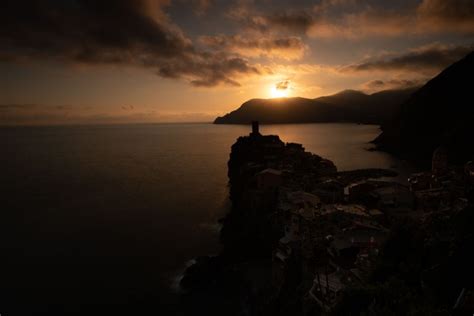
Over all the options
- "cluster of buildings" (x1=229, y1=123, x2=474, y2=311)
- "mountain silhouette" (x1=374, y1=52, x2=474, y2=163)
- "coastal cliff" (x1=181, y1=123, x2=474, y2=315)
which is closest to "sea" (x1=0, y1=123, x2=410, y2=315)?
"coastal cliff" (x1=181, y1=123, x2=474, y2=315)

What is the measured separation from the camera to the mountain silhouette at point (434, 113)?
91500 millimetres

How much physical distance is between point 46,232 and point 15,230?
17.5 feet

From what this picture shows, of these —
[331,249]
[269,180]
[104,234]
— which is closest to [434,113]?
[269,180]

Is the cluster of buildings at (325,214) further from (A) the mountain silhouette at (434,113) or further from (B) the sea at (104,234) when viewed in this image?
(A) the mountain silhouette at (434,113)

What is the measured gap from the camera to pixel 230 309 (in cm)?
2683

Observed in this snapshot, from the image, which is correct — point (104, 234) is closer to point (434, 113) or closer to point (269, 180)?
point (269, 180)

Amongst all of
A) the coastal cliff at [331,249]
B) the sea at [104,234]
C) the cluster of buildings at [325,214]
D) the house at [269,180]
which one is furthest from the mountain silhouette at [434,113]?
the house at [269,180]

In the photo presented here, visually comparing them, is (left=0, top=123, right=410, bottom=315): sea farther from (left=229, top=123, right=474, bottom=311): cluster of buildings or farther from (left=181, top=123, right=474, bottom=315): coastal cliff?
(left=229, top=123, right=474, bottom=311): cluster of buildings

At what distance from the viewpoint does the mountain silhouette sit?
3602 inches

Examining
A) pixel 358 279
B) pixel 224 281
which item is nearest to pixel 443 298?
pixel 358 279

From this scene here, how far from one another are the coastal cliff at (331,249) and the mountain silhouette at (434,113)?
47.2 metres

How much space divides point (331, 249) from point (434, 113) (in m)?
99.9

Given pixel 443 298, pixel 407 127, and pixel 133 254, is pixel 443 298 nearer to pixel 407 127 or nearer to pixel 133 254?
pixel 133 254

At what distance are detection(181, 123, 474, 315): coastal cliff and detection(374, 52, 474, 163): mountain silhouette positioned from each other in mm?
47231
